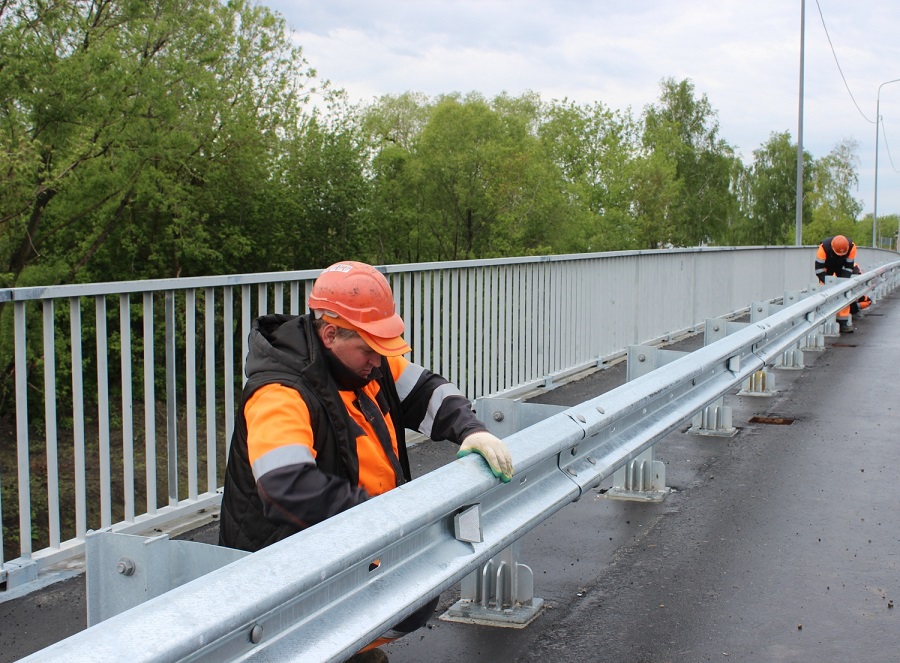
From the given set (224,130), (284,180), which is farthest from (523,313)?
(284,180)

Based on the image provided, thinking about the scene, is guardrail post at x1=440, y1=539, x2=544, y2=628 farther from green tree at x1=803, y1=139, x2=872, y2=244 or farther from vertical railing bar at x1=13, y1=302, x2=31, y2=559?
green tree at x1=803, y1=139, x2=872, y2=244

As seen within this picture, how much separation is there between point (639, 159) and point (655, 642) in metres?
85.7

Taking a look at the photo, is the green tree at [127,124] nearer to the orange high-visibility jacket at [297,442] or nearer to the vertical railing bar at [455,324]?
the vertical railing bar at [455,324]

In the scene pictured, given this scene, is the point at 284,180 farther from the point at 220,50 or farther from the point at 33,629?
the point at 33,629

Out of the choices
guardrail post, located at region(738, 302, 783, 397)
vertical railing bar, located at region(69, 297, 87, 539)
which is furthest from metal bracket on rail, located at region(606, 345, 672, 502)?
guardrail post, located at region(738, 302, 783, 397)

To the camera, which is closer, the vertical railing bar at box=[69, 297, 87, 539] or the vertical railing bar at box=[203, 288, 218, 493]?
the vertical railing bar at box=[69, 297, 87, 539]

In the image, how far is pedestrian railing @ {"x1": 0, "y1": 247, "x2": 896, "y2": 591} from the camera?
4887 millimetres

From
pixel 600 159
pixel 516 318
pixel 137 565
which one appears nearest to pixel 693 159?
pixel 600 159

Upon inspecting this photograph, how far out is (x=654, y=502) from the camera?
20.4ft

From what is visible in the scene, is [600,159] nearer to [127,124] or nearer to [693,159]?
[693,159]

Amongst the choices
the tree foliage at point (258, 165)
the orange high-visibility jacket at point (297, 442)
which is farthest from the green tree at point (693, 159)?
the orange high-visibility jacket at point (297, 442)

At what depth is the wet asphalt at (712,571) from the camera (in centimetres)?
405

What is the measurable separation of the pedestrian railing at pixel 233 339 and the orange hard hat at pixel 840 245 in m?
1.63

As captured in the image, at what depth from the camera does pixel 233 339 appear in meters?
5.98
